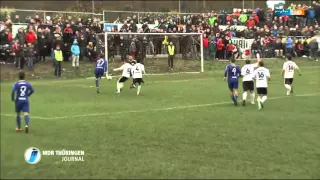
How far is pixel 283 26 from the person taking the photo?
45.2 meters

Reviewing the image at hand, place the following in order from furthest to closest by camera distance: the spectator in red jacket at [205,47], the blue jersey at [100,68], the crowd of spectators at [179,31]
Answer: the spectator in red jacket at [205,47]
the crowd of spectators at [179,31]
the blue jersey at [100,68]

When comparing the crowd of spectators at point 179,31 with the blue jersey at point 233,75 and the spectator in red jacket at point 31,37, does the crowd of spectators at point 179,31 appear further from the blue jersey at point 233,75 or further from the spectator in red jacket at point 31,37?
the blue jersey at point 233,75

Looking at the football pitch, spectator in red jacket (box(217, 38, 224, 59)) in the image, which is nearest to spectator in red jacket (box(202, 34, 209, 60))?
spectator in red jacket (box(217, 38, 224, 59))

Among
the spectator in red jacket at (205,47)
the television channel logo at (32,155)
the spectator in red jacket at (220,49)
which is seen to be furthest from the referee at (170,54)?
the television channel logo at (32,155)

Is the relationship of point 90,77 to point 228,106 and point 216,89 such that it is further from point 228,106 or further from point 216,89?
point 228,106

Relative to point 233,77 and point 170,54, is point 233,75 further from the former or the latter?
point 170,54

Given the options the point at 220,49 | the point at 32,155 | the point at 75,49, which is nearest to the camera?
the point at 32,155

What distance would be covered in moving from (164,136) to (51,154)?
5050mm

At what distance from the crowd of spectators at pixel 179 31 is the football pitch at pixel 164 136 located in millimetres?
7146

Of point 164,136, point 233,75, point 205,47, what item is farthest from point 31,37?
point 164,136

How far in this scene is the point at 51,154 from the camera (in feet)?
26.6

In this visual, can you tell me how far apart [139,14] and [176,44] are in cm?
508

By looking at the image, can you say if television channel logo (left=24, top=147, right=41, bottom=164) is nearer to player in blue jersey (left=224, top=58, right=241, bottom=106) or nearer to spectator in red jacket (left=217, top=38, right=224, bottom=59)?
player in blue jersey (left=224, top=58, right=241, bottom=106)

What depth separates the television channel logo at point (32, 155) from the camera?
23.9 feet
